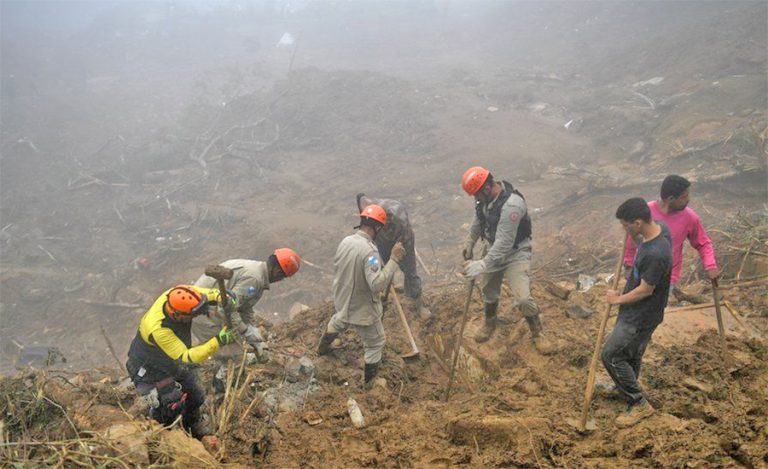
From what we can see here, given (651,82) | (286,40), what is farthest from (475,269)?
(286,40)

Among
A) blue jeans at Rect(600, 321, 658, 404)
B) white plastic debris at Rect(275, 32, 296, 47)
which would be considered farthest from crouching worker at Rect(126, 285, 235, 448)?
white plastic debris at Rect(275, 32, 296, 47)

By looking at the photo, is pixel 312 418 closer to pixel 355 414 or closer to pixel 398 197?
pixel 355 414

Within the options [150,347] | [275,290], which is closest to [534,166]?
[275,290]

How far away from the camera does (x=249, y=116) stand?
17.8m

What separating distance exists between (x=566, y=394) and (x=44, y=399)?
155 inches

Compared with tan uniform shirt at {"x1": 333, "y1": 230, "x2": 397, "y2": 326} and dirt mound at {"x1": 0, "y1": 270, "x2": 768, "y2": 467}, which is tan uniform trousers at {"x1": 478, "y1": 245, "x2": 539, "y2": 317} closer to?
dirt mound at {"x1": 0, "y1": 270, "x2": 768, "y2": 467}

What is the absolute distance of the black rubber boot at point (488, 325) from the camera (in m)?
4.78

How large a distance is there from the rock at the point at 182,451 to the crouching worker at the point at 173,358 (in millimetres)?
275

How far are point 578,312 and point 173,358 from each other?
398 centimetres

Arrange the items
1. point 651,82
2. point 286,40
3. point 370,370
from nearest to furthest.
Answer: point 370,370 < point 651,82 < point 286,40

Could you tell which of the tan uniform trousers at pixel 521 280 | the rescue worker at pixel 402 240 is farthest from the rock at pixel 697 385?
the rescue worker at pixel 402 240

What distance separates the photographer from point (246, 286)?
3.89m

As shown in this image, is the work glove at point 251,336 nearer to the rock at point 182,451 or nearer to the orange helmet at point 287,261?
the orange helmet at point 287,261

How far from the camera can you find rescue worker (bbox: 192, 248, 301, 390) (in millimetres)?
3893
